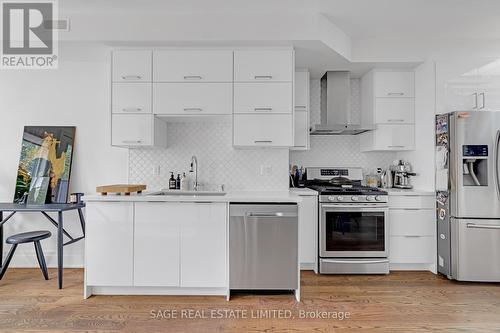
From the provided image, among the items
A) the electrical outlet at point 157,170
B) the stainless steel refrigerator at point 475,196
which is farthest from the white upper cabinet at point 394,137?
the electrical outlet at point 157,170

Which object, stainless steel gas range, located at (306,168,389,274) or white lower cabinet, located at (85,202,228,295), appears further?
stainless steel gas range, located at (306,168,389,274)

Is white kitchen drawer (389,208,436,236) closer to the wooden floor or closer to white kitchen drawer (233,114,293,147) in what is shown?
the wooden floor

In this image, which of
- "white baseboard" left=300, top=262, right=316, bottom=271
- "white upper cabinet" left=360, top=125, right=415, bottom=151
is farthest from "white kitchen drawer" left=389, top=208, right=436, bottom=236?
"white baseboard" left=300, top=262, right=316, bottom=271

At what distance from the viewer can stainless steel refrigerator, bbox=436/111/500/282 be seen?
3.14m

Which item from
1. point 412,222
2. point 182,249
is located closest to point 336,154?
point 412,222

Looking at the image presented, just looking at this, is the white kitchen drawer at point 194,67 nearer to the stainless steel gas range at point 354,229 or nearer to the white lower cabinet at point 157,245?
the white lower cabinet at point 157,245

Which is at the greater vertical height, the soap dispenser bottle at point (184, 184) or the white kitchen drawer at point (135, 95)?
the white kitchen drawer at point (135, 95)

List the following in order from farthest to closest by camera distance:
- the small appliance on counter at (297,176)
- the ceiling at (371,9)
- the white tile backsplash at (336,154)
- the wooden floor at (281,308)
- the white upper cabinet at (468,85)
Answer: the white tile backsplash at (336,154)
the small appliance on counter at (297,176)
the white upper cabinet at (468,85)
the ceiling at (371,9)
the wooden floor at (281,308)

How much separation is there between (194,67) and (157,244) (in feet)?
5.69

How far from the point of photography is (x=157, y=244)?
108 inches

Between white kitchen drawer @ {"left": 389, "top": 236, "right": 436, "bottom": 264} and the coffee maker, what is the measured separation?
2.09ft

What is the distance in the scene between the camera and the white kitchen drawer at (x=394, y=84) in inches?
150

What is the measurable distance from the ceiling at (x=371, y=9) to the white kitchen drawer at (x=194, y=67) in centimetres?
41

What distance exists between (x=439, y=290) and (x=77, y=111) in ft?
13.9
